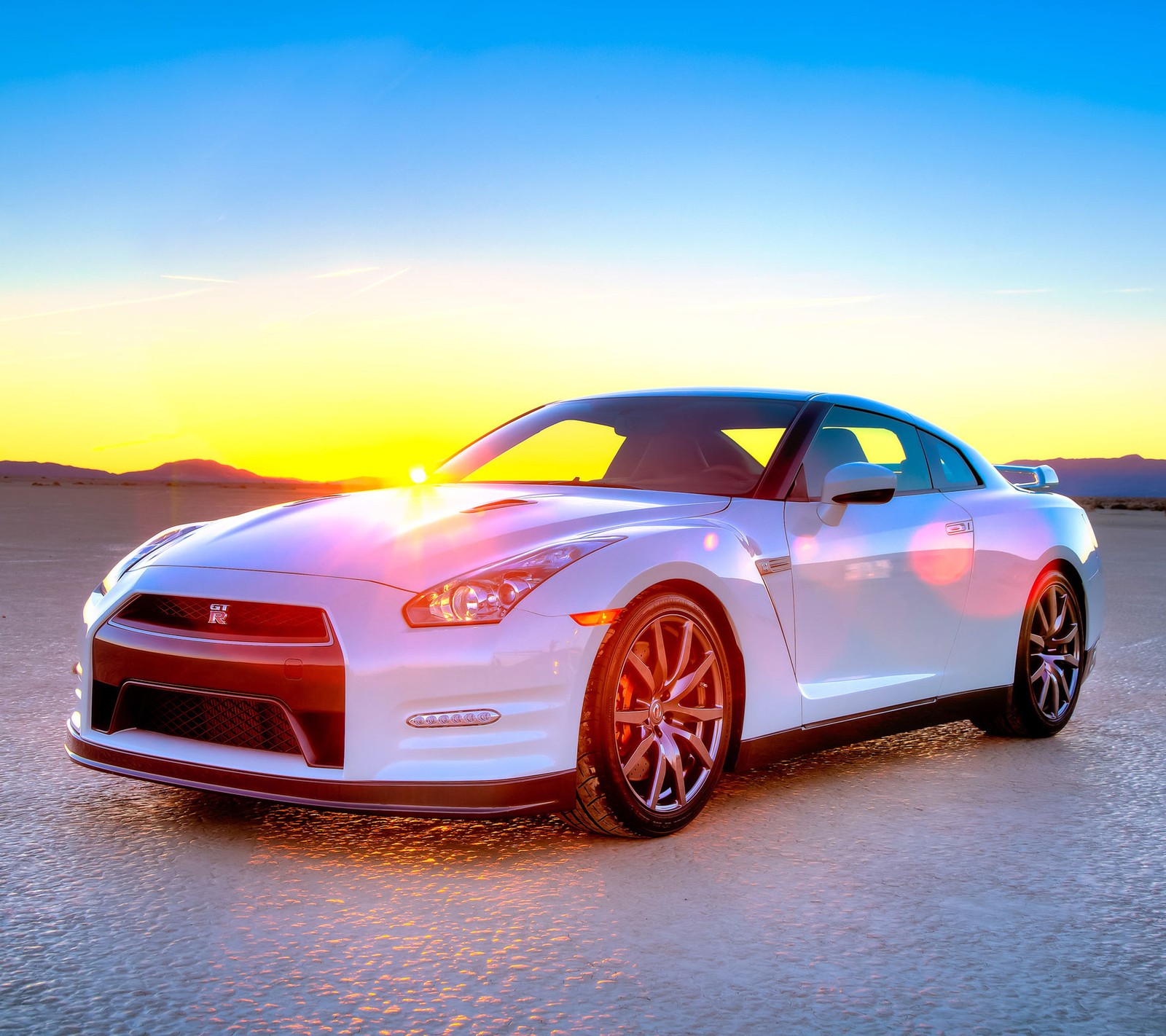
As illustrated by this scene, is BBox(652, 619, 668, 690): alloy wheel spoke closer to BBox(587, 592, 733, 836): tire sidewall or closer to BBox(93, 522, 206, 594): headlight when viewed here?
BBox(587, 592, 733, 836): tire sidewall

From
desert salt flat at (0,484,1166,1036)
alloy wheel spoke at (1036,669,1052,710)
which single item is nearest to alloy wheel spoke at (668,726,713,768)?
desert salt flat at (0,484,1166,1036)

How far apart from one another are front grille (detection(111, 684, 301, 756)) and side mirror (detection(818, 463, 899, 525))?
2212 mm

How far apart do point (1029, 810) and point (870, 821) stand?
655mm

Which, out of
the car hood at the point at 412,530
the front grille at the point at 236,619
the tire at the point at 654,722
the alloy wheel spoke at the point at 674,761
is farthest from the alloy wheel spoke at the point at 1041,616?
the front grille at the point at 236,619

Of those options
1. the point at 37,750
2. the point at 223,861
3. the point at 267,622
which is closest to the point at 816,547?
the point at 267,622

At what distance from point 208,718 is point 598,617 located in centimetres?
123

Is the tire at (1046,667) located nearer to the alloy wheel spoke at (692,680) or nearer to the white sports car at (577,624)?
the white sports car at (577,624)

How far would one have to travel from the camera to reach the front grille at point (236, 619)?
3.94 meters

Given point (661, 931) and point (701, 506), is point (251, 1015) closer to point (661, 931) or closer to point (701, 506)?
point (661, 931)

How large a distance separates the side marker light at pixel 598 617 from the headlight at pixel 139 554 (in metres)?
1.64

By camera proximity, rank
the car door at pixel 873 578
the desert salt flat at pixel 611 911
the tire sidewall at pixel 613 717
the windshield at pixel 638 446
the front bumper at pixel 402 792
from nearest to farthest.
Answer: the desert salt flat at pixel 611 911 → the front bumper at pixel 402 792 → the tire sidewall at pixel 613 717 → the car door at pixel 873 578 → the windshield at pixel 638 446

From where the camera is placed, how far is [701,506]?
4777 millimetres

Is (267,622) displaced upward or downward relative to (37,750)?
upward

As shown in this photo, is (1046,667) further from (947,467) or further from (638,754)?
(638,754)
